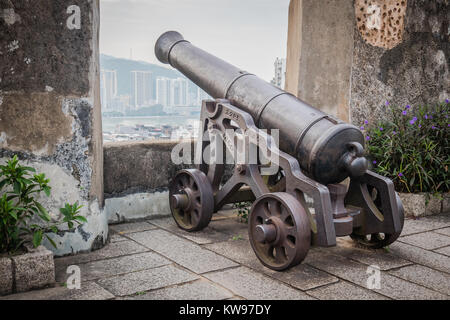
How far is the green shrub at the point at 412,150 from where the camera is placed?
5.11 meters

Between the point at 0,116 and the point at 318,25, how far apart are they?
3.31 metres

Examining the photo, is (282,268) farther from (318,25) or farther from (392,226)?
(318,25)

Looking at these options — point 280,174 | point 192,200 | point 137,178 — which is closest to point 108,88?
point 137,178

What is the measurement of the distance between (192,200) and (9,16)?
199 cm

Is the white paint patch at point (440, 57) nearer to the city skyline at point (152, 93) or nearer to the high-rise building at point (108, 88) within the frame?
the city skyline at point (152, 93)

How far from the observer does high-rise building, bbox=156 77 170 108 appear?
5.34 meters

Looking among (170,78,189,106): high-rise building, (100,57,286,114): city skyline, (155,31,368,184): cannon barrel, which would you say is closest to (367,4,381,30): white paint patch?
(100,57,286,114): city skyline

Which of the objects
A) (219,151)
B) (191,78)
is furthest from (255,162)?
(191,78)

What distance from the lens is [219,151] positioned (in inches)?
171

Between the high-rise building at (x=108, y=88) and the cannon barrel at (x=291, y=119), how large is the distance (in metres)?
0.66

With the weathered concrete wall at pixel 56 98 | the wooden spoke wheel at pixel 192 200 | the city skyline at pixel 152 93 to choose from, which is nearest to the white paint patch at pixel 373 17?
the city skyline at pixel 152 93

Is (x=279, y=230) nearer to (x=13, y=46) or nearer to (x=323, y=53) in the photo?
(x=13, y=46)

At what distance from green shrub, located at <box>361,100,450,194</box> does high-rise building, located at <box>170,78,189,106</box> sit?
1.97 metres

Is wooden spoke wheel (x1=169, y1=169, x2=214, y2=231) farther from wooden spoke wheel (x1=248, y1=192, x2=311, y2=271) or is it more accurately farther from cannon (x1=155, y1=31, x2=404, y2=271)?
wooden spoke wheel (x1=248, y1=192, x2=311, y2=271)
